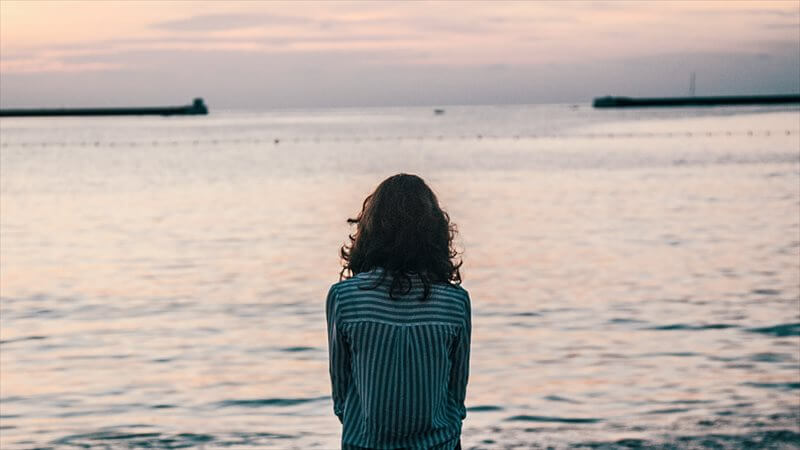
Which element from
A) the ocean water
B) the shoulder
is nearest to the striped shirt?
the shoulder

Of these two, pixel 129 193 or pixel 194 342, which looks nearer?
pixel 194 342

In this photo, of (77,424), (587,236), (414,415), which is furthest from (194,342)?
(587,236)

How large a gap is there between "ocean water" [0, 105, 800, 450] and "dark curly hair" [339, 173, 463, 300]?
584 centimetres

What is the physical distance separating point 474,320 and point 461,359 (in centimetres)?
1190

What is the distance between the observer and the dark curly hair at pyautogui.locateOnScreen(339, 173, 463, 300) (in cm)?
325

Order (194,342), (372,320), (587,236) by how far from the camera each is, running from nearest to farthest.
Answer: (372,320), (194,342), (587,236)

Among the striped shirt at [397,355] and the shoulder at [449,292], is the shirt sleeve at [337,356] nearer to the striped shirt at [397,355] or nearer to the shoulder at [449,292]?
the striped shirt at [397,355]

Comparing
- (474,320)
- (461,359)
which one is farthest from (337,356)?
(474,320)

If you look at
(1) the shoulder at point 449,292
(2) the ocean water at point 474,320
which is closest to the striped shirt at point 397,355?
(1) the shoulder at point 449,292

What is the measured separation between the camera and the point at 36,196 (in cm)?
4175

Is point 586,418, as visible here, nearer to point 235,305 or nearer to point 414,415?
point 414,415

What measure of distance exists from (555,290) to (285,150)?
2805 inches

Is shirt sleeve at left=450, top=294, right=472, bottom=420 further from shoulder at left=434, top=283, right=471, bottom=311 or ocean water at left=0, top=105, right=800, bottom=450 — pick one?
ocean water at left=0, top=105, right=800, bottom=450

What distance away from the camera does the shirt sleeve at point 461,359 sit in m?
3.30
